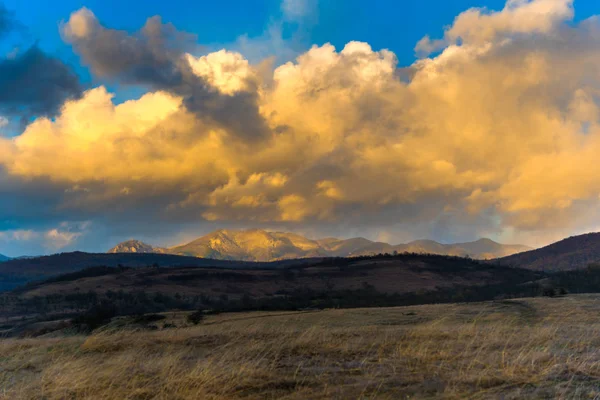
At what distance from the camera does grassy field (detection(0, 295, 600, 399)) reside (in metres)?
8.29

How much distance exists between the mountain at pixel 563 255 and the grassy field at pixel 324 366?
369 ft

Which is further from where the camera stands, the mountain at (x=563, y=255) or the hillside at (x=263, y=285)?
the mountain at (x=563, y=255)

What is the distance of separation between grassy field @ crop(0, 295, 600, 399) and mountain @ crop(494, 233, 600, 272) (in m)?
113

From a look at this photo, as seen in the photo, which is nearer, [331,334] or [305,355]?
[305,355]

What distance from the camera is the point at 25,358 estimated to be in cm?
1398

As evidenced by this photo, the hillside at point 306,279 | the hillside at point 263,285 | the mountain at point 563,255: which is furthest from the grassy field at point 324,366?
the mountain at point 563,255

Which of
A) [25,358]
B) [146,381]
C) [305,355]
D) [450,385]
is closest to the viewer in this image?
[450,385]

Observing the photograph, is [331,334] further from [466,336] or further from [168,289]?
[168,289]

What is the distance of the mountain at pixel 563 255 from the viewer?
123 meters

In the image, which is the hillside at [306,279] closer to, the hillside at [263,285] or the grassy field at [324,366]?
the hillside at [263,285]

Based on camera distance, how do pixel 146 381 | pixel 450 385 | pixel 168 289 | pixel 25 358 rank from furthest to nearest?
pixel 168 289 < pixel 25 358 < pixel 146 381 < pixel 450 385

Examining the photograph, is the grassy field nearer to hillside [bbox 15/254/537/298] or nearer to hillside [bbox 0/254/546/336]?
hillside [bbox 0/254/546/336]

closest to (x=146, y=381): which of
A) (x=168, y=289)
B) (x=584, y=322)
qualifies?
(x=584, y=322)

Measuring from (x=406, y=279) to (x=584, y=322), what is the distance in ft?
Result: 231
